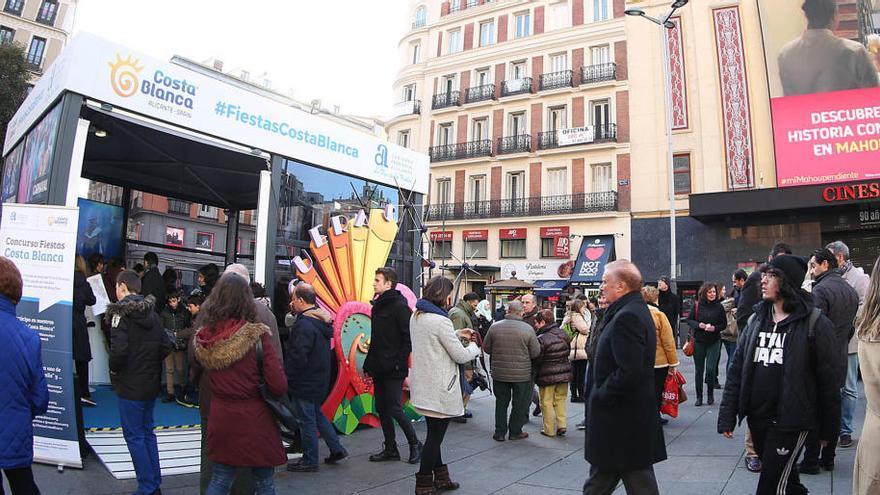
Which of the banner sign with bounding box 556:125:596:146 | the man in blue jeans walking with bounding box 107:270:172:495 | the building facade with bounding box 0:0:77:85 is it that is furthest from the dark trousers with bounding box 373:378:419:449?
the building facade with bounding box 0:0:77:85

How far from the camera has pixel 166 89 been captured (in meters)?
5.66

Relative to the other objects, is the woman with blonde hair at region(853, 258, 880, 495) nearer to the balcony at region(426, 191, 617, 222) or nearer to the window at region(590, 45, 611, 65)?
the balcony at region(426, 191, 617, 222)

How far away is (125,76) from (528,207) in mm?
24687

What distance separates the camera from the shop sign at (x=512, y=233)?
94.1 feet

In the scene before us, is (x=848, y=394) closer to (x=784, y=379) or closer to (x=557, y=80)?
(x=784, y=379)

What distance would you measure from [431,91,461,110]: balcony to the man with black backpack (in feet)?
96.1

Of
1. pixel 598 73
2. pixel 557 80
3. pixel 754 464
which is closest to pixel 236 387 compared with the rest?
pixel 754 464

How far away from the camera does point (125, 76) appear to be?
5316 millimetres

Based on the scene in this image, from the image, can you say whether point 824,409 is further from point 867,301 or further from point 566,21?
point 566,21

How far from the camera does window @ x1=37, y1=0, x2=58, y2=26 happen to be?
3441 cm

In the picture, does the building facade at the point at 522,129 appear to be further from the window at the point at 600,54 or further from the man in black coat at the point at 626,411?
the man in black coat at the point at 626,411

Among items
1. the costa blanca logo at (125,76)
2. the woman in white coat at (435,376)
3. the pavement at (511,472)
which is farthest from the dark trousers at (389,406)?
the costa blanca logo at (125,76)

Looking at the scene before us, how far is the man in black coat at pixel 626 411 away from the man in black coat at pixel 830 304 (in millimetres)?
2090

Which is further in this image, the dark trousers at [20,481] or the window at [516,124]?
the window at [516,124]
